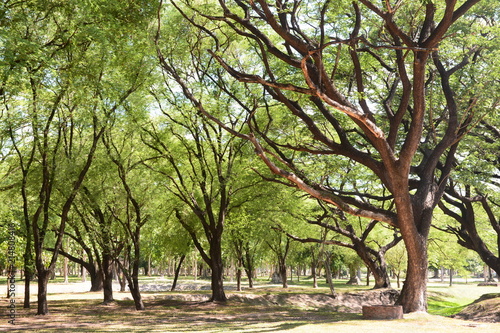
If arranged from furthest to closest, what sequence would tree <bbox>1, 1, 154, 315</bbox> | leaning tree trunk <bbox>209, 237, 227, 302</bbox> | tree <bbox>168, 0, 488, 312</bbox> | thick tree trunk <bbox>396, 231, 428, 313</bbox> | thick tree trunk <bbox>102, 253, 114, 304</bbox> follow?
thick tree trunk <bbox>102, 253, 114, 304</bbox>, leaning tree trunk <bbox>209, 237, 227, 302</bbox>, thick tree trunk <bbox>396, 231, 428, 313</bbox>, tree <bbox>168, 0, 488, 312</bbox>, tree <bbox>1, 1, 154, 315</bbox>

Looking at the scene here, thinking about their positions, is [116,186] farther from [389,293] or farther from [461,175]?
[389,293]

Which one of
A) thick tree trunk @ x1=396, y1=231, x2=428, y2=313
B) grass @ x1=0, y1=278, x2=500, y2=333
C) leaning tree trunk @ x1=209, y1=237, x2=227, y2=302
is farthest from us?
leaning tree trunk @ x1=209, y1=237, x2=227, y2=302

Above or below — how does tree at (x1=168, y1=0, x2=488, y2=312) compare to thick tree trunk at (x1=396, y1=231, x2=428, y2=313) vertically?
above

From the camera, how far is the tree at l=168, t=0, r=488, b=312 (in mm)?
13352

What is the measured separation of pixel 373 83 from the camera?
20.2 meters

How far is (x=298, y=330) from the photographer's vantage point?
39.4 ft

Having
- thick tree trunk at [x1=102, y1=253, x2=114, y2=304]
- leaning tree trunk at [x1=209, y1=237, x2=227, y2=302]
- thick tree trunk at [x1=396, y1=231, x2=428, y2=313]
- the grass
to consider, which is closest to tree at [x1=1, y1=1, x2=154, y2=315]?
the grass

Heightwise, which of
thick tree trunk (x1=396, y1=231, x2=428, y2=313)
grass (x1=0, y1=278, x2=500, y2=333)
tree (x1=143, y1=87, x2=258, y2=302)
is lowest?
grass (x1=0, y1=278, x2=500, y2=333)

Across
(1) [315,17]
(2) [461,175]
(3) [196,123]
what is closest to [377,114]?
(2) [461,175]

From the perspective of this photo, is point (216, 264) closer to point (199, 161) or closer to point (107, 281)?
point (199, 161)

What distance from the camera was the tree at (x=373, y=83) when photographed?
13.4 m

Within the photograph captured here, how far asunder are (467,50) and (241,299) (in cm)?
1868

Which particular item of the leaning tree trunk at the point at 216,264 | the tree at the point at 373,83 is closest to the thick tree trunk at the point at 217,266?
the leaning tree trunk at the point at 216,264

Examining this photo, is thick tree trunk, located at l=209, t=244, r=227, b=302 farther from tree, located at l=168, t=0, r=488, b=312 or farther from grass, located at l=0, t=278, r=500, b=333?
tree, located at l=168, t=0, r=488, b=312
